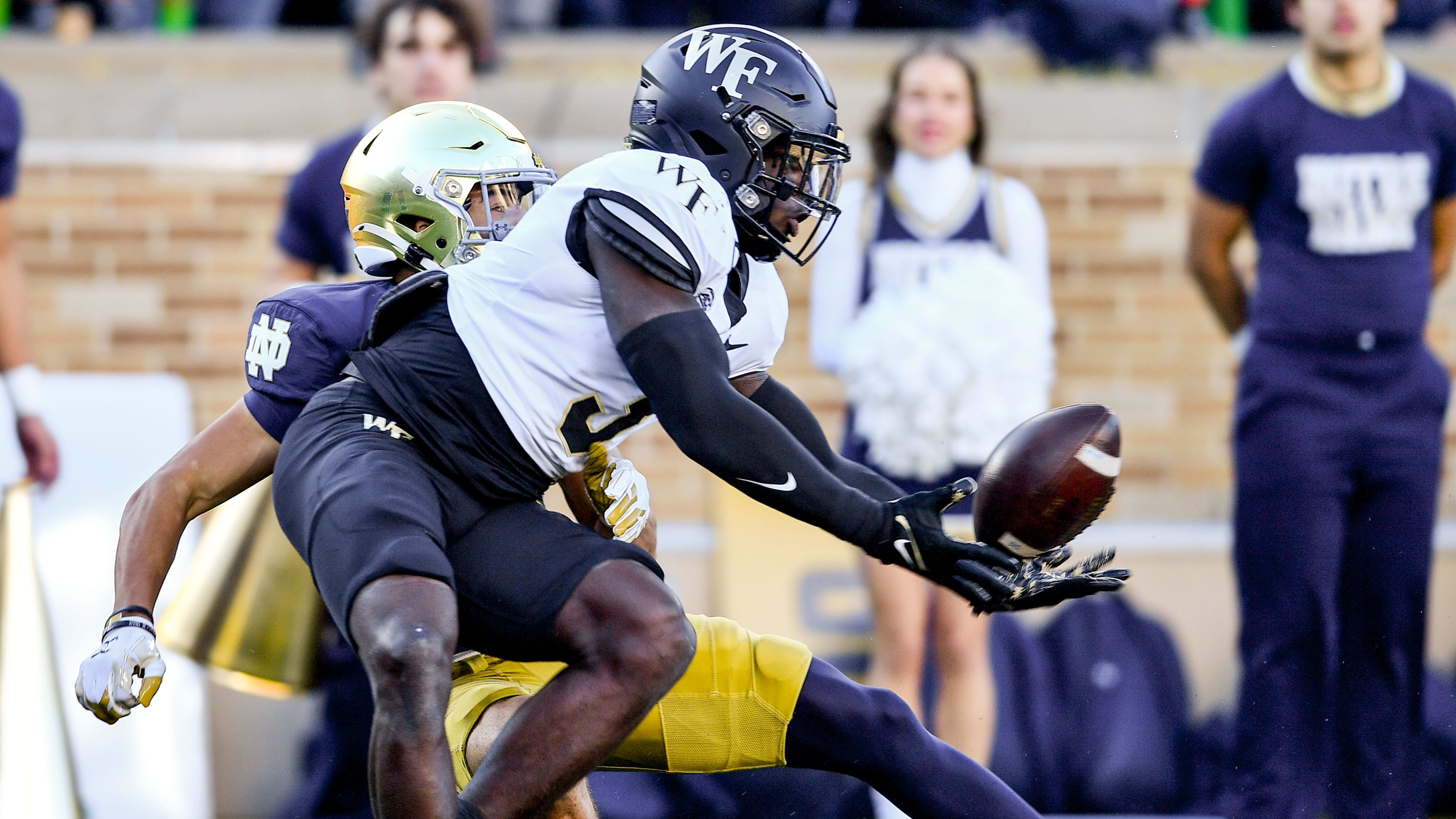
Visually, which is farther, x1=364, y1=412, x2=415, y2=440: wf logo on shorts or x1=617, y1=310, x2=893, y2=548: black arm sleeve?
x1=364, y1=412, x2=415, y2=440: wf logo on shorts

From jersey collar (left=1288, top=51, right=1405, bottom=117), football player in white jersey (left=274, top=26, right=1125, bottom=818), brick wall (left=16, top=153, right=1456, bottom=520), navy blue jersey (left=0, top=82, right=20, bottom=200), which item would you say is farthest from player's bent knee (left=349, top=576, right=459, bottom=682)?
brick wall (left=16, top=153, right=1456, bottom=520)

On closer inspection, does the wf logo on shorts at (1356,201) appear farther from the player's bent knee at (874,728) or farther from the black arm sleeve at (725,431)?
the black arm sleeve at (725,431)

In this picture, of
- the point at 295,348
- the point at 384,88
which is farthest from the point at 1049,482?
the point at 384,88

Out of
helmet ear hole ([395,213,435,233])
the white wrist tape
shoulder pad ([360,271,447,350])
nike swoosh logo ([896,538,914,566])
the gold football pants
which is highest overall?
helmet ear hole ([395,213,435,233])

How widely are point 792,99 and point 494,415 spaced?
710 mm

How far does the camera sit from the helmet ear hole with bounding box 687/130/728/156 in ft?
9.32

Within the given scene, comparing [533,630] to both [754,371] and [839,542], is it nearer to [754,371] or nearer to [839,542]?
[754,371]

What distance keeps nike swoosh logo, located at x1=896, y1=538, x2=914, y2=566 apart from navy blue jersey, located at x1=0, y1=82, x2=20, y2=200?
9.79 ft

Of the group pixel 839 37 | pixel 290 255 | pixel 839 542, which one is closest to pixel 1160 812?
pixel 839 542

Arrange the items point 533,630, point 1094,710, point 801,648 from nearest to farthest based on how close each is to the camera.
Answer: point 533,630 → point 801,648 → point 1094,710

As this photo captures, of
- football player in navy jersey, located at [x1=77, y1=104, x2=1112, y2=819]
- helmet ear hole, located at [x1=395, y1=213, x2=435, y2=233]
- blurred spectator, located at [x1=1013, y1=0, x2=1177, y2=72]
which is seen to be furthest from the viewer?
blurred spectator, located at [x1=1013, y1=0, x2=1177, y2=72]

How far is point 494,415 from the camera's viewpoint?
2.74 metres

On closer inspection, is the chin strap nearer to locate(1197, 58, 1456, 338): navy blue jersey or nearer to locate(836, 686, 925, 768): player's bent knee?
locate(836, 686, 925, 768): player's bent knee

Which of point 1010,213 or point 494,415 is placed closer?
point 494,415
